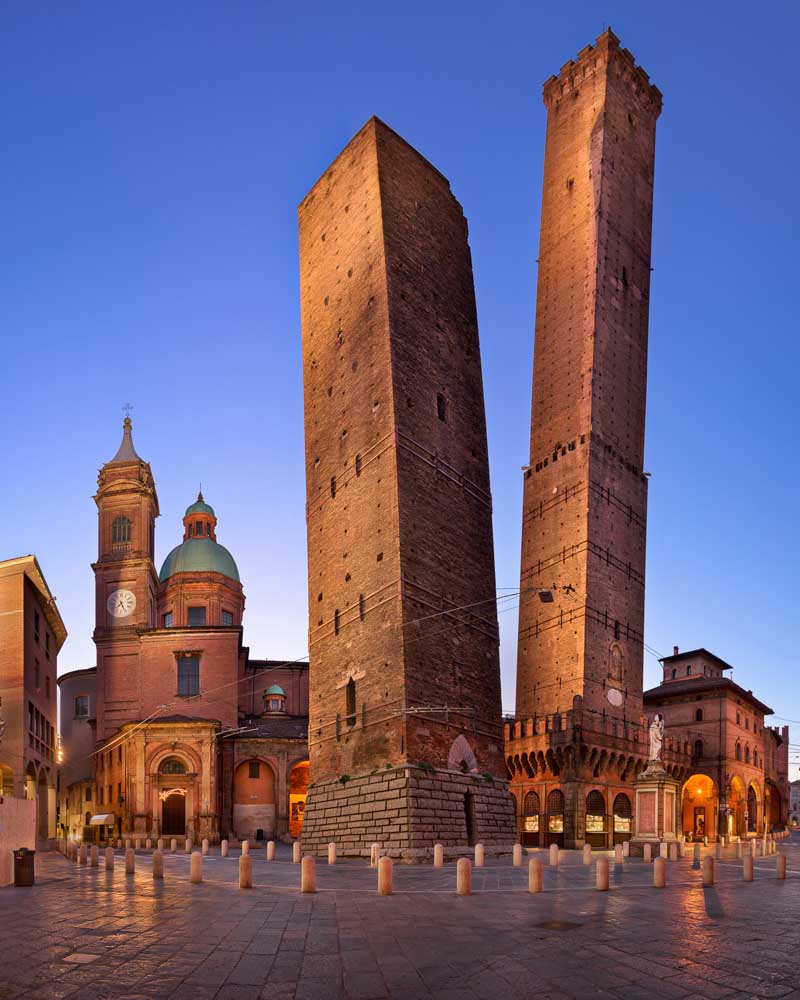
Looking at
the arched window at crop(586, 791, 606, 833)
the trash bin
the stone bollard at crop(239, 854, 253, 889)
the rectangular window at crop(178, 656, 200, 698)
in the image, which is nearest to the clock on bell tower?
the rectangular window at crop(178, 656, 200, 698)

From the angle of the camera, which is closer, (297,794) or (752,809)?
(297,794)

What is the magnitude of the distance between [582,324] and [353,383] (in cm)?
2127

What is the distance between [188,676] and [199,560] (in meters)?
11.8

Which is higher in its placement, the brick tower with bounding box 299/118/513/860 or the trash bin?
the brick tower with bounding box 299/118/513/860

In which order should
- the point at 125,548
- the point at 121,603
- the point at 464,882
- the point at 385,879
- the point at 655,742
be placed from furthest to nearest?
the point at 125,548 < the point at 121,603 < the point at 655,742 < the point at 464,882 < the point at 385,879

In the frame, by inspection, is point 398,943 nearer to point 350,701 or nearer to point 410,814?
point 410,814

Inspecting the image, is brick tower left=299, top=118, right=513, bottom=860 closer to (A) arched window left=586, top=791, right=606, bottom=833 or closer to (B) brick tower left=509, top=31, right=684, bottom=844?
(B) brick tower left=509, top=31, right=684, bottom=844

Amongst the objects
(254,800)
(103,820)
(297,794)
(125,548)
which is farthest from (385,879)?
(125,548)

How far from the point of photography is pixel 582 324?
54469 mm

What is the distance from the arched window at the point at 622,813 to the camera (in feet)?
163

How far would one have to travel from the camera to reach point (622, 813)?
1981 inches

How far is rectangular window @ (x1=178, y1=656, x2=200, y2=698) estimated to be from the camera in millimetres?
56406

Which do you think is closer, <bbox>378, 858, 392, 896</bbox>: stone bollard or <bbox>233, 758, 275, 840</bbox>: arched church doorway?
<bbox>378, 858, 392, 896</bbox>: stone bollard

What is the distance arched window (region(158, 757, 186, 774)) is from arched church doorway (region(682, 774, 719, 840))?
118 ft
